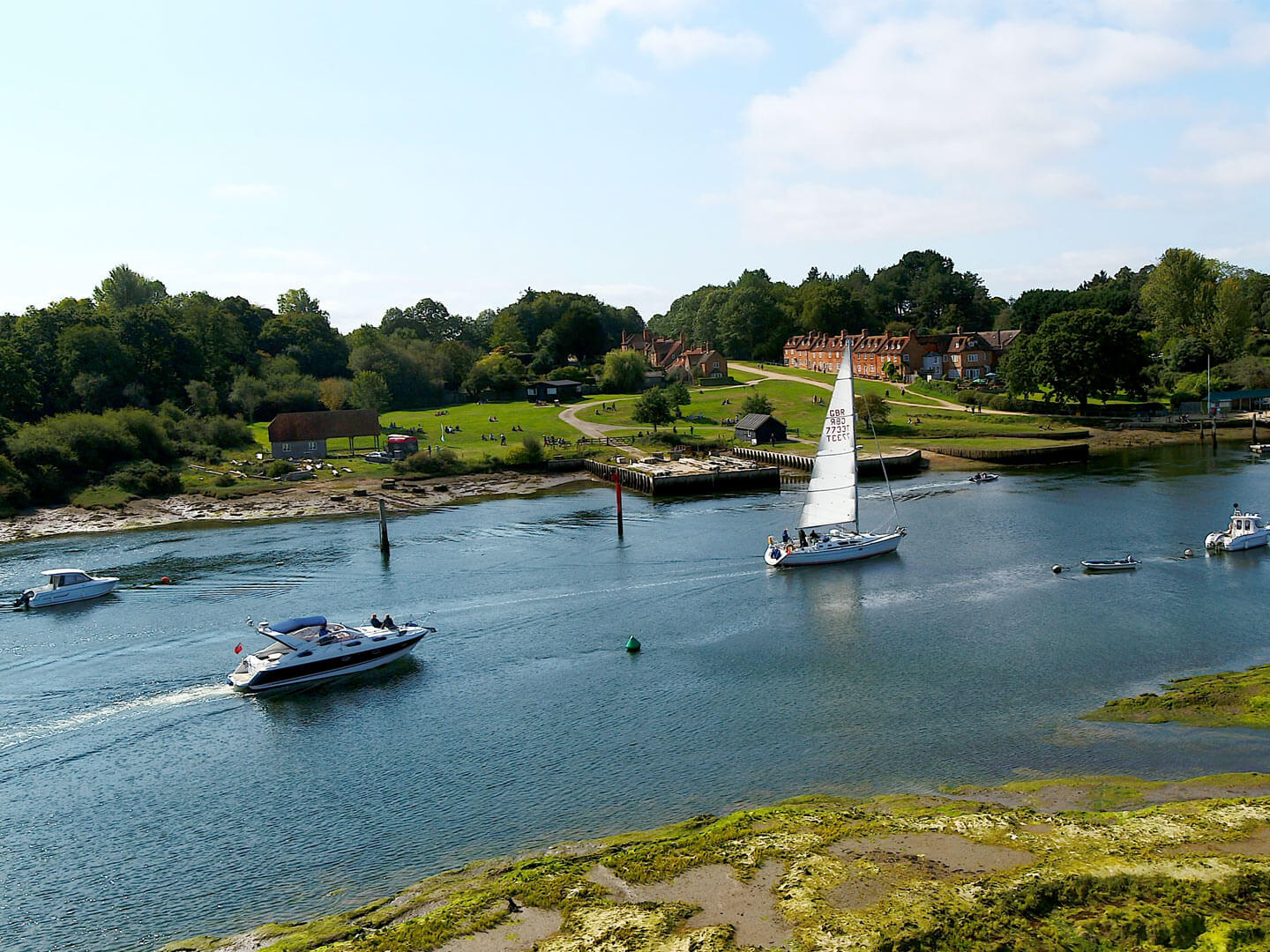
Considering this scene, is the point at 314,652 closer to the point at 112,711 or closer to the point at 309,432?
the point at 112,711

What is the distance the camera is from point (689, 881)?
91.2 ft

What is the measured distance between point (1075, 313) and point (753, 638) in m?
108

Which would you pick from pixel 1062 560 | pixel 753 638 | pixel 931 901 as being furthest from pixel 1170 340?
pixel 931 901

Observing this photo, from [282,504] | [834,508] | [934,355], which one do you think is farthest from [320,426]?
[934,355]

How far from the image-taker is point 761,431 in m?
123

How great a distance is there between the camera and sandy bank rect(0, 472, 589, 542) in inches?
3711

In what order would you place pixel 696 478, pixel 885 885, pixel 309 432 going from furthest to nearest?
pixel 309 432
pixel 696 478
pixel 885 885

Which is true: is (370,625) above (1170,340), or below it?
below

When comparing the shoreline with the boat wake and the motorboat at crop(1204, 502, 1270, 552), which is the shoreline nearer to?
the motorboat at crop(1204, 502, 1270, 552)

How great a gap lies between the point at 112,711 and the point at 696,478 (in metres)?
67.3

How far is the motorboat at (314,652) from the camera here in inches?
1924

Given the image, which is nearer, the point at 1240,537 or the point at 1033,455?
the point at 1240,537

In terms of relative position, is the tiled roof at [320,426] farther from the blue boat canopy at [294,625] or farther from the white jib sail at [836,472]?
the blue boat canopy at [294,625]

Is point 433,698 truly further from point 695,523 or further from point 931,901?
point 695,523
